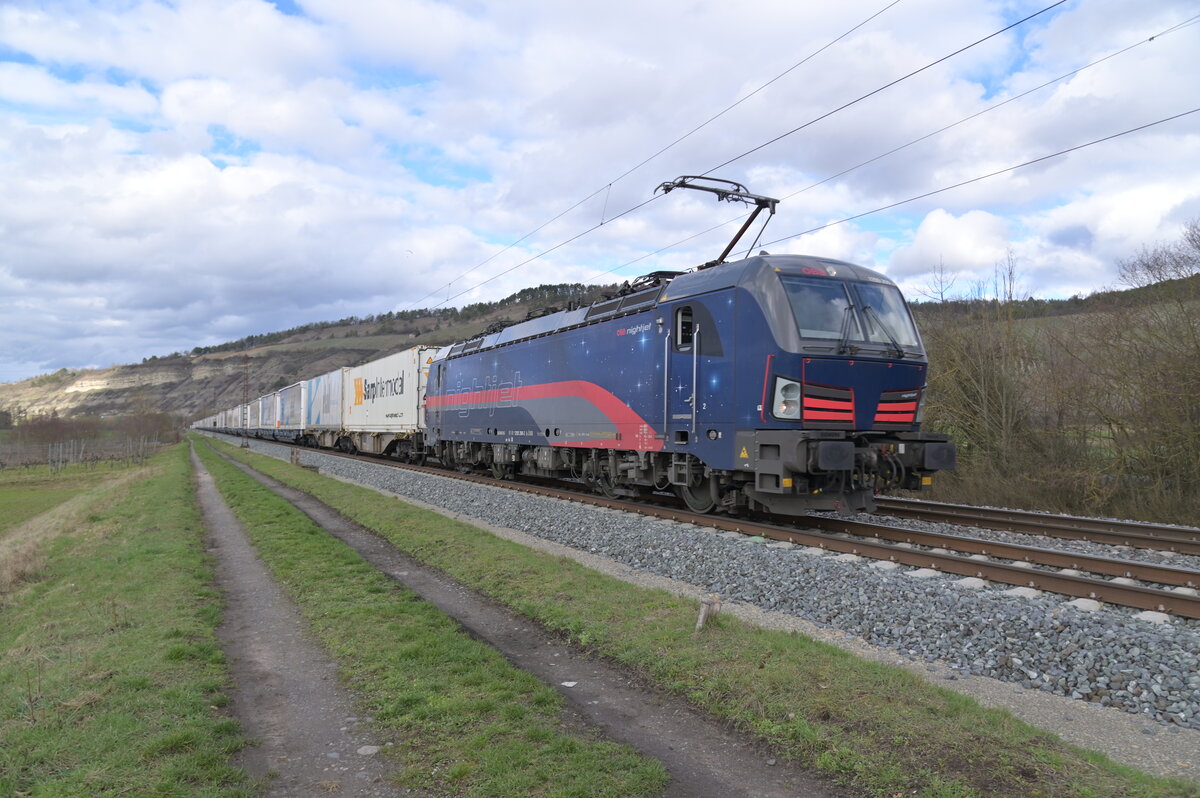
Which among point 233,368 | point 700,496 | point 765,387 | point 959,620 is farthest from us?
point 233,368

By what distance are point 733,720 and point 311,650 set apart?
382cm

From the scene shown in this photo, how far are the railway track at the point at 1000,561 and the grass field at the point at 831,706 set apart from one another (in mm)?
3007

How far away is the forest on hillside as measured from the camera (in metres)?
13.5

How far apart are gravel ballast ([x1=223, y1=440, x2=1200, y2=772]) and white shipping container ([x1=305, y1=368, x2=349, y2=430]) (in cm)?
3138

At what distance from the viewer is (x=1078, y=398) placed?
1548cm

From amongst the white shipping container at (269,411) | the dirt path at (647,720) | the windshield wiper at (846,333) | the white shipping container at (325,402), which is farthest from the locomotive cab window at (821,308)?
the white shipping container at (269,411)

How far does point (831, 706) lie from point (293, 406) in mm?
51819

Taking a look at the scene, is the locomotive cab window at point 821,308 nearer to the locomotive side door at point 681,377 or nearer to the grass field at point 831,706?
the locomotive side door at point 681,377

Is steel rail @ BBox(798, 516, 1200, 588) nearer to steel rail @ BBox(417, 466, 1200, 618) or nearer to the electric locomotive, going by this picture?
steel rail @ BBox(417, 466, 1200, 618)

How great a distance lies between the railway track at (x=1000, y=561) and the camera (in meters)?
6.70

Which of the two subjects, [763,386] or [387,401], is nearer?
[763,386]

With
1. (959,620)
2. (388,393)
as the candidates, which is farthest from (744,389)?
(388,393)

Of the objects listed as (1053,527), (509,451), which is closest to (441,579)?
(1053,527)

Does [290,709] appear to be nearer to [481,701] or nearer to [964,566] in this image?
[481,701]
